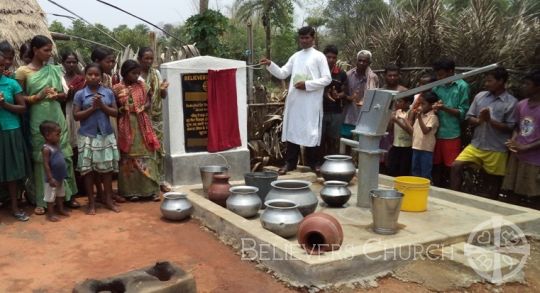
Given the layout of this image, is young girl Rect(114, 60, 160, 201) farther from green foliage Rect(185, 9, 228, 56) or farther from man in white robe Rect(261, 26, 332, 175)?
green foliage Rect(185, 9, 228, 56)

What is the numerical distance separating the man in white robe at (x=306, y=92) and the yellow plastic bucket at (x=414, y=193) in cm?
182

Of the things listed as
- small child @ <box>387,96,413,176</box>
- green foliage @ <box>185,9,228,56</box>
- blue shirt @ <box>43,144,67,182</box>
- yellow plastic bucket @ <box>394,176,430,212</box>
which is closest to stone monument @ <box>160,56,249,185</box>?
blue shirt @ <box>43,144,67,182</box>

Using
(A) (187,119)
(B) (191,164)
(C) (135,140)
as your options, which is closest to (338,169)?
(B) (191,164)

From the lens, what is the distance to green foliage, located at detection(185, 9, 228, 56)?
32.4ft

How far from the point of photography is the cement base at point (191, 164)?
19.9ft

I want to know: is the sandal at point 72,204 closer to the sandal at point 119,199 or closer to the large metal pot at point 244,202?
the sandal at point 119,199

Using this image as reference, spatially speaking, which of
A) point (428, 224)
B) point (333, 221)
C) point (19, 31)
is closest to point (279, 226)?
point (333, 221)

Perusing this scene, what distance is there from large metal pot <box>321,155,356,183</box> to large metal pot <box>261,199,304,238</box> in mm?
1396

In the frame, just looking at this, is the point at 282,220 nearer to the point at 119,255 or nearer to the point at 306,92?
the point at 119,255

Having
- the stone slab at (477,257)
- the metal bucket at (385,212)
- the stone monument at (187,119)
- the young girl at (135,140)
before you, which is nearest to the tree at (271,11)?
the stone monument at (187,119)

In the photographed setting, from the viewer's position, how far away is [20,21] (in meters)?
6.94

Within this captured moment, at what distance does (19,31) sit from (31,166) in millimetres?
2820

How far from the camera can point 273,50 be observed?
90.2ft

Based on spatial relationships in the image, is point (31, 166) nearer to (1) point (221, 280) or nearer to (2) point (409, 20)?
(1) point (221, 280)
